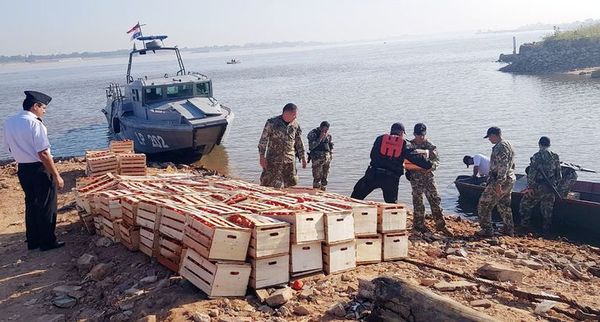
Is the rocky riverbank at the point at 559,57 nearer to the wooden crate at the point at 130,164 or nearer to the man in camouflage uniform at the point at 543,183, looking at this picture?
the man in camouflage uniform at the point at 543,183

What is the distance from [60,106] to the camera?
141ft

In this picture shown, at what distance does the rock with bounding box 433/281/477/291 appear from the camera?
586 centimetres

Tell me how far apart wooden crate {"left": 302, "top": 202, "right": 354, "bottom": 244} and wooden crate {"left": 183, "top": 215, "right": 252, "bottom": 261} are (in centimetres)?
91

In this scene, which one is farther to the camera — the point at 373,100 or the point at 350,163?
the point at 373,100

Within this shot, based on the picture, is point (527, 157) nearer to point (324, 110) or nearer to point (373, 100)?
point (324, 110)

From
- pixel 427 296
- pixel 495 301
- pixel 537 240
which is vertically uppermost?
pixel 427 296

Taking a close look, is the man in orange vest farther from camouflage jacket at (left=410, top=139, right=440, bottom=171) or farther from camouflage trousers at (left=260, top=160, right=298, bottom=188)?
camouflage trousers at (left=260, top=160, right=298, bottom=188)

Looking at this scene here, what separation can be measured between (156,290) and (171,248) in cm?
55

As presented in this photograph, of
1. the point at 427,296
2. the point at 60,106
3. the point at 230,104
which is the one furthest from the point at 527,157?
the point at 60,106

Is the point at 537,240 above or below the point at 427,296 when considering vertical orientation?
below

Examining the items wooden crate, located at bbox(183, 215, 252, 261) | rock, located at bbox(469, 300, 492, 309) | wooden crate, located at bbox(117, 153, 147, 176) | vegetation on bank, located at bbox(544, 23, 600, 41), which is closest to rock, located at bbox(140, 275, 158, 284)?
wooden crate, located at bbox(183, 215, 252, 261)

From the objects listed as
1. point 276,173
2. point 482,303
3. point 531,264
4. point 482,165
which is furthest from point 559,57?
point 482,303

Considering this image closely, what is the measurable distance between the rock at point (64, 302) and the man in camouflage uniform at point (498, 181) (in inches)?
268

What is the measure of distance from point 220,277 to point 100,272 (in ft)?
6.56
